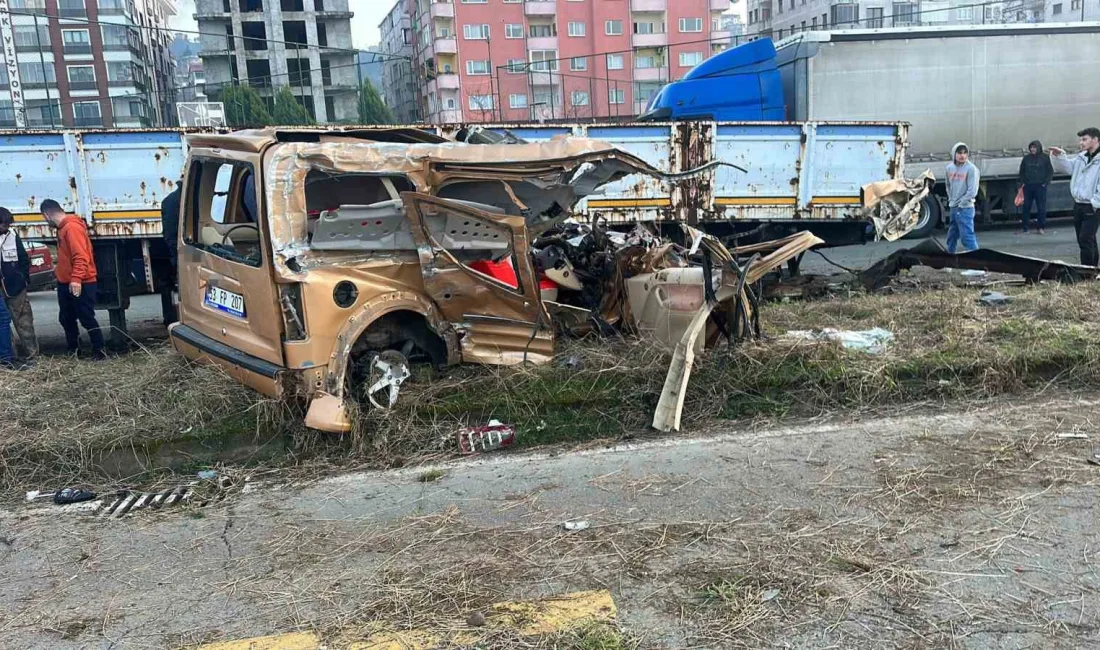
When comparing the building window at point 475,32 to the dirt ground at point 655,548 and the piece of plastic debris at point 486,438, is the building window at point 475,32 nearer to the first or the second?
the piece of plastic debris at point 486,438

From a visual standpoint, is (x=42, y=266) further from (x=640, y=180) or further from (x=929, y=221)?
(x=929, y=221)

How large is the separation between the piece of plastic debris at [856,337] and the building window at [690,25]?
58889mm

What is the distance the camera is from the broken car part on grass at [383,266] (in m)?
4.69

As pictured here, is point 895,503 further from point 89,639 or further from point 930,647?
point 89,639

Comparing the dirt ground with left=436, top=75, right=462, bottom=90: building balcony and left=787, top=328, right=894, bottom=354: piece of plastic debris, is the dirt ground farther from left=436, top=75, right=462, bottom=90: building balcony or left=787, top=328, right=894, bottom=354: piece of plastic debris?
left=436, top=75, right=462, bottom=90: building balcony

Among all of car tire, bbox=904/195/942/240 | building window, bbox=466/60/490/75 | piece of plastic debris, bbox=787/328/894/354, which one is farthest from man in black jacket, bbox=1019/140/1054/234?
building window, bbox=466/60/490/75

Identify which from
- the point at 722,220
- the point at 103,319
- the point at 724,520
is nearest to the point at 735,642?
the point at 724,520

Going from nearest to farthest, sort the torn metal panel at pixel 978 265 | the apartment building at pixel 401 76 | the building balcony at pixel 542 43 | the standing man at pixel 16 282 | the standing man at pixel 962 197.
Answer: the standing man at pixel 16 282
the torn metal panel at pixel 978 265
the standing man at pixel 962 197
the building balcony at pixel 542 43
the apartment building at pixel 401 76

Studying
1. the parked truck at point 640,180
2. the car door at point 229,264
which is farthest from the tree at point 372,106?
the car door at point 229,264

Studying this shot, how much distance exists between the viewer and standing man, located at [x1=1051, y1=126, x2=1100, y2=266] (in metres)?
8.86

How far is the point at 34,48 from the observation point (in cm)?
6084

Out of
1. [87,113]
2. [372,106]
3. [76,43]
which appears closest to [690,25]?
[372,106]

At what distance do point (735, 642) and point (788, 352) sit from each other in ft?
9.99

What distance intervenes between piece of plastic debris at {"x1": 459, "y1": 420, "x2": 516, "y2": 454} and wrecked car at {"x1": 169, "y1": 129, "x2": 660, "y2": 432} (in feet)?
1.81
